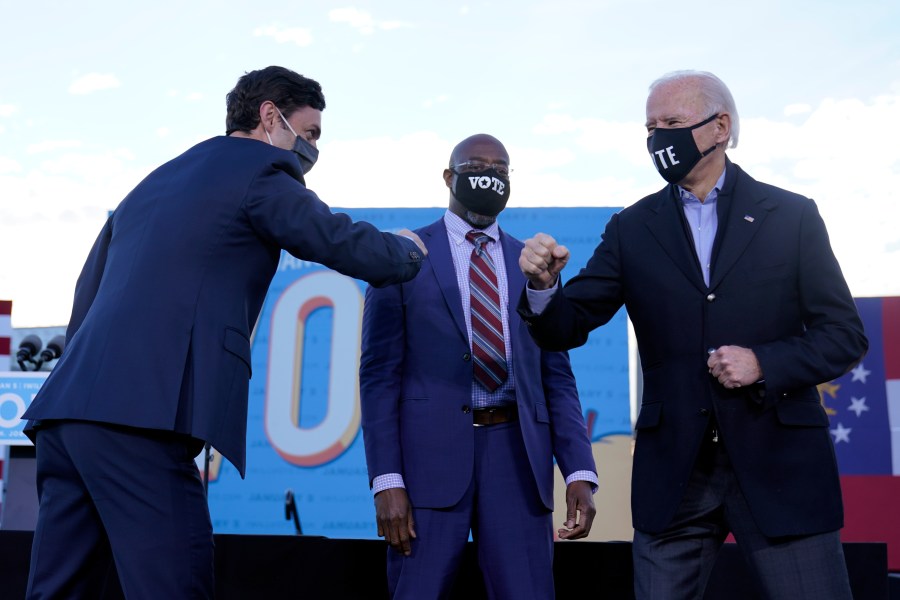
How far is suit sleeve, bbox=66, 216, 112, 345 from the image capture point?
7.47ft

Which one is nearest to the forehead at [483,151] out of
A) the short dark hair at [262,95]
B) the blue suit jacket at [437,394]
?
the blue suit jacket at [437,394]

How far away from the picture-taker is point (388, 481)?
8.24 feet

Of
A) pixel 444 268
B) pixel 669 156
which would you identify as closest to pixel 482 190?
pixel 444 268

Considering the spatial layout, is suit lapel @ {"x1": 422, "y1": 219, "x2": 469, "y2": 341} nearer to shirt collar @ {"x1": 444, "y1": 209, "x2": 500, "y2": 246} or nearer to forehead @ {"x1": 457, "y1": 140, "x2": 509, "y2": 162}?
shirt collar @ {"x1": 444, "y1": 209, "x2": 500, "y2": 246}

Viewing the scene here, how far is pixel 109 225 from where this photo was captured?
2.30 m

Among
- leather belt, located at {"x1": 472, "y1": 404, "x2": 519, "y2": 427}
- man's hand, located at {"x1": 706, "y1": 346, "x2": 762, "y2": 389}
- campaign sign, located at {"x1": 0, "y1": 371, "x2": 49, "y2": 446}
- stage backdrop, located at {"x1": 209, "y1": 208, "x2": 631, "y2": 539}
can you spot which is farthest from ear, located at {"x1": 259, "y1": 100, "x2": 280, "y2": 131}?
stage backdrop, located at {"x1": 209, "y1": 208, "x2": 631, "y2": 539}

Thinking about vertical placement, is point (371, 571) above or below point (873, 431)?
below

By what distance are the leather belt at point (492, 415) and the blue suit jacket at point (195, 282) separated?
0.56 metres

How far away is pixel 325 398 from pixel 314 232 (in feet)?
14.9

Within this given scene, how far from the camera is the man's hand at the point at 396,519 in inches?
96.9

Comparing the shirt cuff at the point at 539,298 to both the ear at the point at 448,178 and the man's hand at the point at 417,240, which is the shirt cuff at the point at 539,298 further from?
the ear at the point at 448,178

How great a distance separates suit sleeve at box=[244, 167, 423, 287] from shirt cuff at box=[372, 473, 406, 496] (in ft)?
1.99

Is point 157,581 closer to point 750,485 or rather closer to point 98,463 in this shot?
point 98,463

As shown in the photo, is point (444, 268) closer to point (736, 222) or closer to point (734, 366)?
point (736, 222)
